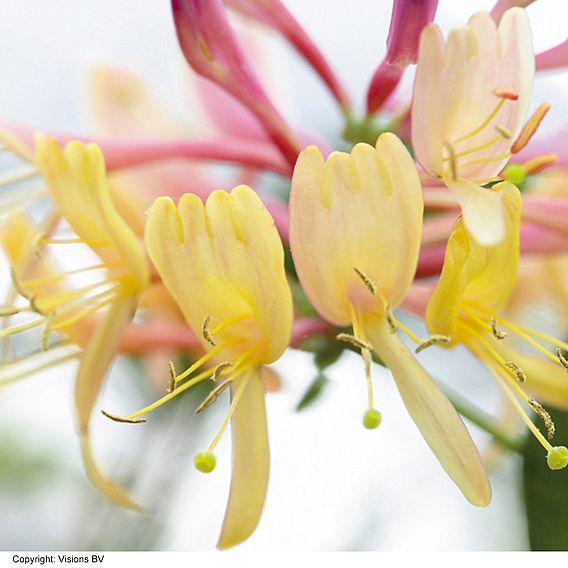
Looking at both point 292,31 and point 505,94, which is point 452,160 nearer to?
point 505,94

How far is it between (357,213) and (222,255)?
8 cm

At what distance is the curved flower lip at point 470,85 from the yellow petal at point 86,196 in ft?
0.60

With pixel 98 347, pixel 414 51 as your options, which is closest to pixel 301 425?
pixel 98 347

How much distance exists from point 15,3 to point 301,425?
0.48m

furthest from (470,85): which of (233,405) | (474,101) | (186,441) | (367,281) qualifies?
(186,441)

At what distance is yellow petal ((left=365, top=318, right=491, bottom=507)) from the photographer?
518 millimetres

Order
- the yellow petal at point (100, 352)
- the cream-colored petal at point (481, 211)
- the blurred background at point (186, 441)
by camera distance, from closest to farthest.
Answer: the cream-colored petal at point (481, 211), the yellow petal at point (100, 352), the blurred background at point (186, 441)

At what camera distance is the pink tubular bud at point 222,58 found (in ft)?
1.86

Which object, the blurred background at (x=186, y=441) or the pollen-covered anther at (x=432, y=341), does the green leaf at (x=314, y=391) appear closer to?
the blurred background at (x=186, y=441)

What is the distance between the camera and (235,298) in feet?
1.79

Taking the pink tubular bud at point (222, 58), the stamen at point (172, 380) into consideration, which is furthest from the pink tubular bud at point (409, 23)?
the stamen at point (172, 380)

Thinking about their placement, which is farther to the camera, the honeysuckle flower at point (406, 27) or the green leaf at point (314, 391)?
the green leaf at point (314, 391)

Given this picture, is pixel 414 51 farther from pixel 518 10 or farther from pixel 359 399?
pixel 359 399

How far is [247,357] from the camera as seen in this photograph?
573 millimetres
